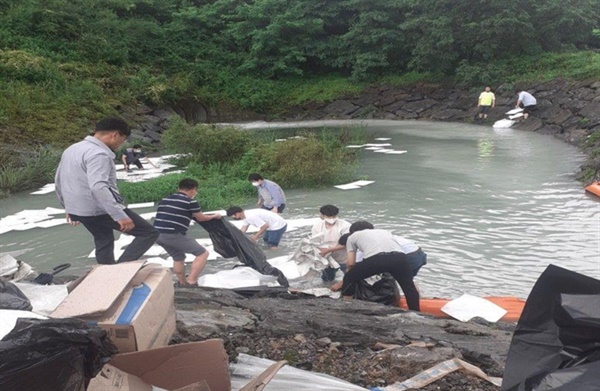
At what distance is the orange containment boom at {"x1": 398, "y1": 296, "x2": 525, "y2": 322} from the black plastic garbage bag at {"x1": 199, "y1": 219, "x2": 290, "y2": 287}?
5.19ft

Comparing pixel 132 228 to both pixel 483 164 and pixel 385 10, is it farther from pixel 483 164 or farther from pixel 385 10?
pixel 385 10

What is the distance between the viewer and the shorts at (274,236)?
27.3 ft

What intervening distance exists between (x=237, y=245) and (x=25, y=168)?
8416mm

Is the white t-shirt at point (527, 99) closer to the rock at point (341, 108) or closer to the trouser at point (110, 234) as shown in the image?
the rock at point (341, 108)

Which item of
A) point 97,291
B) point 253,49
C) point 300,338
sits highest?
point 253,49

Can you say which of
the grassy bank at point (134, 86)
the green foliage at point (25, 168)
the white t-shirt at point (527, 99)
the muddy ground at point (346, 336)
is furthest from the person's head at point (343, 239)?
the white t-shirt at point (527, 99)

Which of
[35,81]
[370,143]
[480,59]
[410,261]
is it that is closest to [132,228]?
[410,261]

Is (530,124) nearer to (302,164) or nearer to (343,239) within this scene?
(302,164)

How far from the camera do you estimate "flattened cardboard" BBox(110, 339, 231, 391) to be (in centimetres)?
299

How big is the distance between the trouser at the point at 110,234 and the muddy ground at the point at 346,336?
1.86 ft

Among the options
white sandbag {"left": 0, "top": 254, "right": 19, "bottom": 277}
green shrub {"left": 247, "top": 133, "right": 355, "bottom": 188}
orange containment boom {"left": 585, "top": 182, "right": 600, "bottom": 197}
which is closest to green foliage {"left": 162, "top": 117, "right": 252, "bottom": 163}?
green shrub {"left": 247, "top": 133, "right": 355, "bottom": 188}

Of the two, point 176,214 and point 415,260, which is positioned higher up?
point 176,214

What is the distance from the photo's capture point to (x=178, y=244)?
21.4ft

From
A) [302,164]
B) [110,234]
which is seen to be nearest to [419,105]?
[302,164]
